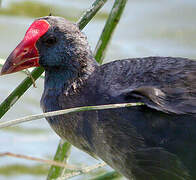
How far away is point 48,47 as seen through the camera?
324cm

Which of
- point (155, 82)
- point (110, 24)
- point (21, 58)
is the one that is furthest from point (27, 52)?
point (155, 82)

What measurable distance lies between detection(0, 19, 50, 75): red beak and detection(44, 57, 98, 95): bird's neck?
0.12 meters

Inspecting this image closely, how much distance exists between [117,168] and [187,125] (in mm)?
441

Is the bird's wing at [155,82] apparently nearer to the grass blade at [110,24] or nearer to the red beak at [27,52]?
the grass blade at [110,24]

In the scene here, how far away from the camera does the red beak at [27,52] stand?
3184mm

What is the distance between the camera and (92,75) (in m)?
3.29

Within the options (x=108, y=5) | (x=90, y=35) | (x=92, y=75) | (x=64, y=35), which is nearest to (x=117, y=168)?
(x=92, y=75)

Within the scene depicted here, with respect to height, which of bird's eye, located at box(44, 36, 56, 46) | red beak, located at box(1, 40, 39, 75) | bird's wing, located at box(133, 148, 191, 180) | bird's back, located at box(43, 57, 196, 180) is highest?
bird's eye, located at box(44, 36, 56, 46)

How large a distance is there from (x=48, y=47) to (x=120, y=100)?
1.58 ft

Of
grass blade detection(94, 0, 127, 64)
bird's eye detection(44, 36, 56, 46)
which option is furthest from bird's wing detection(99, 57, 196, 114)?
bird's eye detection(44, 36, 56, 46)

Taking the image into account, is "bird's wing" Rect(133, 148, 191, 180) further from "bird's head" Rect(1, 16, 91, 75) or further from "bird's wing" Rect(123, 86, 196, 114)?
"bird's head" Rect(1, 16, 91, 75)

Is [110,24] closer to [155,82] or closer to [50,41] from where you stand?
[50,41]

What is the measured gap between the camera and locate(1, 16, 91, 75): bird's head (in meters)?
3.20

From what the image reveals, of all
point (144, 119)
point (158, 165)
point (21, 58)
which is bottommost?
point (158, 165)
